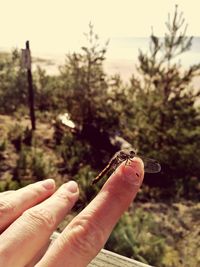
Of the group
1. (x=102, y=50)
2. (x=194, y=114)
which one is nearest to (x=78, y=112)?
(x=102, y=50)

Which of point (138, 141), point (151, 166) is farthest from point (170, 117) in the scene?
point (151, 166)

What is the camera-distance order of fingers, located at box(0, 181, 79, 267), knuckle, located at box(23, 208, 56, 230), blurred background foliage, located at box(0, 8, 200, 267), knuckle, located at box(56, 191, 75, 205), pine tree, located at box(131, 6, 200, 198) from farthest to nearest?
pine tree, located at box(131, 6, 200, 198) < blurred background foliage, located at box(0, 8, 200, 267) < knuckle, located at box(56, 191, 75, 205) < knuckle, located at box(23, 208, 56, 230) < fingers, located at box(0, 181, 79, 267)

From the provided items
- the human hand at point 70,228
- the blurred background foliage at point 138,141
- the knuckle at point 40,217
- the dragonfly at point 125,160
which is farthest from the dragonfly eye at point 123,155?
the blurred background foliage at point 138,141

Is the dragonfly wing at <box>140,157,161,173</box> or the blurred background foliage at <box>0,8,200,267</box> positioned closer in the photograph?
the dragonfly wing at <box>140,157,161,173</box>

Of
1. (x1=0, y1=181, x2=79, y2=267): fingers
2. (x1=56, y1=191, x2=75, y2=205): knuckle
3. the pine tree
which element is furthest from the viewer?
the pine tree

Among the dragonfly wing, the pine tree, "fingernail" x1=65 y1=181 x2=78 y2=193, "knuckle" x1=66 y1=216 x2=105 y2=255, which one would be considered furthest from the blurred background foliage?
"knuckle" x1=66 y1=216 x2=105 y2=255

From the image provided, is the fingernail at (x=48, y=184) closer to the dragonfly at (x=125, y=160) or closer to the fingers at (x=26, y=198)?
the fingers at (x=26, y=198)

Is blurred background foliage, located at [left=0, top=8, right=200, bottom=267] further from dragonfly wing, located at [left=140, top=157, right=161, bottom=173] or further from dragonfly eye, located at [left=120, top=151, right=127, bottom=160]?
dragonfly eye, located at [left=120, top=151, right=127, bottom=160]

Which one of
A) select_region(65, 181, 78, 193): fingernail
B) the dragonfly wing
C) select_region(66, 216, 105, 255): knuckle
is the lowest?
select_region(66, 216, 105, 255): knuckle
